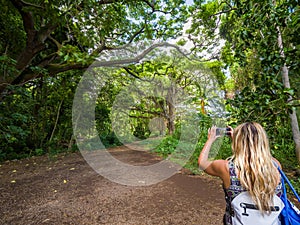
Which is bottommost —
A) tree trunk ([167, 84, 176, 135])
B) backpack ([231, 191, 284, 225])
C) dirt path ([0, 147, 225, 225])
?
dirt path ([0, 147, 225, 225])

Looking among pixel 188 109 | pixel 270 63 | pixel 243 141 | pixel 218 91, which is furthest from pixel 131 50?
pixel 243 141

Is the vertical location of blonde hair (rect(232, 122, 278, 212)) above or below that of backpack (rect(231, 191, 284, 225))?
above

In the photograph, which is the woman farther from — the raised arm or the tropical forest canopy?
the tropical forest canopy

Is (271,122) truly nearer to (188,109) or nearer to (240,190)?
(240,190)

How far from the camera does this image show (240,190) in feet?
2.60

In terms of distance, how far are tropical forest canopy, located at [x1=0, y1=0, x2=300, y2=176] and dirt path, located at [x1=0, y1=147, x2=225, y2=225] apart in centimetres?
93

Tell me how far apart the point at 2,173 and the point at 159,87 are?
3.92 meters

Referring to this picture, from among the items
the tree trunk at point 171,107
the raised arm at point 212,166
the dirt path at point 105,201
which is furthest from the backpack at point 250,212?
the tree trunk at point 171,107

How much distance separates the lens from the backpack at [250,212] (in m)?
0.74

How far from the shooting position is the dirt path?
1.82m

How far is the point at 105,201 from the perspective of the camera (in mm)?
2195

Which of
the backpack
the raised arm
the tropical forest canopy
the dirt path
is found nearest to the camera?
the backpack

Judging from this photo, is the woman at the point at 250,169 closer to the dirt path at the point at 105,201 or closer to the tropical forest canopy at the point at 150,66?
the tropical forest canopy at the point at 150,66

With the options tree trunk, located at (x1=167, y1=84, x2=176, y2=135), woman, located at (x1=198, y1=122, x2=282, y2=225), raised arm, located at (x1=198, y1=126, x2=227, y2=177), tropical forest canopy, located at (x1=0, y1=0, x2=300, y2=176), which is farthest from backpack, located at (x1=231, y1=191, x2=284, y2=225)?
tree trunk, located at (x1=167, y1=84, x2=176, y2=135)
